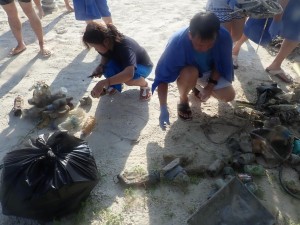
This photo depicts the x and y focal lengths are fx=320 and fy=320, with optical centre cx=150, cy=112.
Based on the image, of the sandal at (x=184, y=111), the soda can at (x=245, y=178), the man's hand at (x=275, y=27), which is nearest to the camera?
the soda can at (x=245, y=178)

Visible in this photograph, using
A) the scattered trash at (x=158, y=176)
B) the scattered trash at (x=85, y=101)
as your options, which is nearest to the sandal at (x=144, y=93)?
the scattered trash at (x=85, y=101)

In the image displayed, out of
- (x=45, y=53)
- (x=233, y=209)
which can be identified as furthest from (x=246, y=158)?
(x=45, y=53)

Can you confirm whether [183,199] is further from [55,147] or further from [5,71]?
[5,71]

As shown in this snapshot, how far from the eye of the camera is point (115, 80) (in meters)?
2.98

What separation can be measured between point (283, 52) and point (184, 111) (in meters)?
1.55

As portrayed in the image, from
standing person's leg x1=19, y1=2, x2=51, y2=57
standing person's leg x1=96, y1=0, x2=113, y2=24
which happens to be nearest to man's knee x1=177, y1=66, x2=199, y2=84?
standing person's leg x1=96, y1=0, x2=113, y2=24

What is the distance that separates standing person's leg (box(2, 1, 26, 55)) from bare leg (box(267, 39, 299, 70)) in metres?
3.23

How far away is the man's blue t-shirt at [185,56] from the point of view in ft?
8.93

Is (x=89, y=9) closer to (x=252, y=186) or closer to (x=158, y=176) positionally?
(x=158, y=176)

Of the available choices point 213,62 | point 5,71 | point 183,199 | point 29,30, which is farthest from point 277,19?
point 29,30

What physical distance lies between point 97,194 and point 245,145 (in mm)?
1319

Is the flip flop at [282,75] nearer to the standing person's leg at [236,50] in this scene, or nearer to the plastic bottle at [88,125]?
the standing person's leg at [236,50]

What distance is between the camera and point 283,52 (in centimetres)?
376

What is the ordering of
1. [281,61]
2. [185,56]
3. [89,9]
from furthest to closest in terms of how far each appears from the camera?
[89,9] → [281,61] → [185,56]
